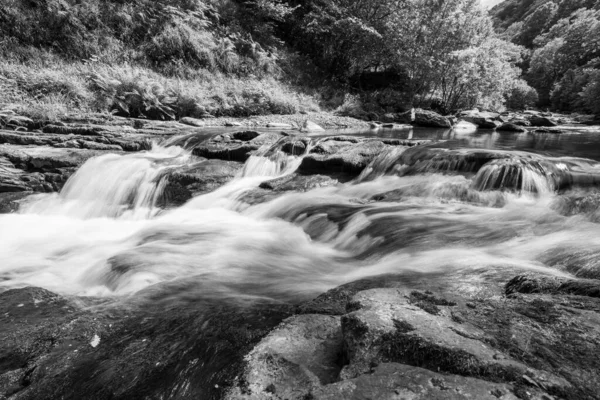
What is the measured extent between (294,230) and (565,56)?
59.1 meters

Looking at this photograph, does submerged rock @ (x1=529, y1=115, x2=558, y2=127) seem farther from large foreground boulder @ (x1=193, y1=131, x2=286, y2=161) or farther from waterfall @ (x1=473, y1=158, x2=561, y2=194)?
large foreground boulder @ (x1=193, y1=131, x2=286, y2=161)

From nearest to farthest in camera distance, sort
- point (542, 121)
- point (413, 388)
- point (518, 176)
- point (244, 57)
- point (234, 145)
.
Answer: point (413, 388) < point (518, 176) < point (234, 145) < point (542, 121) < point (244, 57)

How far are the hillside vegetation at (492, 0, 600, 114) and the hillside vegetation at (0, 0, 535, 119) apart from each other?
1369 cm

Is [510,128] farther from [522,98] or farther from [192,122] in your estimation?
[522,98]

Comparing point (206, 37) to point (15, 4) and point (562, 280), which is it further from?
point (562, 280)

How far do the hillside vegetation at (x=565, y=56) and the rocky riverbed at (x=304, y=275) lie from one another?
33.4 metres

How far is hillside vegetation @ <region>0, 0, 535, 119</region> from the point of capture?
49.2 ft

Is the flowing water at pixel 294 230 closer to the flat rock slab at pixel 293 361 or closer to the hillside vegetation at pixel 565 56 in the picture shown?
the flat rock slab at pixel 293 361

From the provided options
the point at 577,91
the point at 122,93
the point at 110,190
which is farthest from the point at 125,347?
the point at 577,91

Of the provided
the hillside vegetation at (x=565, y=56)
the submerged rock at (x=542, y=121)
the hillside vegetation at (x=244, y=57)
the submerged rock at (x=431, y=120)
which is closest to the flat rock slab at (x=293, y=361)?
the hillside vegetation at (x=244, y=57)

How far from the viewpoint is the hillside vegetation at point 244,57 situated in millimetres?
15000

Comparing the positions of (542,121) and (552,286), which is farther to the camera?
(542,121)

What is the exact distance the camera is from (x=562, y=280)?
8.71 feet

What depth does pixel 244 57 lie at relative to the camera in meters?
23.0
